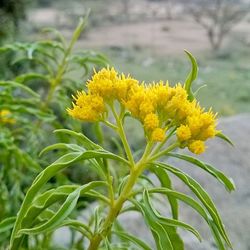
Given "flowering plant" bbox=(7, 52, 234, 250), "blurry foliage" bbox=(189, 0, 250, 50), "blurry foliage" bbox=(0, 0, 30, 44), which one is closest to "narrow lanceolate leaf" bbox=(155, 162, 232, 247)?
"flowering plant" bbox=(7, 52, 234, 250)

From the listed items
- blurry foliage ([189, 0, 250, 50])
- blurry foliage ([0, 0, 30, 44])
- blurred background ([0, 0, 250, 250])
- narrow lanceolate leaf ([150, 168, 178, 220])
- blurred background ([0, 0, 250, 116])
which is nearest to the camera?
narrow lanceolate leaf ([150, 168, 178, 220])

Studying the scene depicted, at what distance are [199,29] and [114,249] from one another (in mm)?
4895

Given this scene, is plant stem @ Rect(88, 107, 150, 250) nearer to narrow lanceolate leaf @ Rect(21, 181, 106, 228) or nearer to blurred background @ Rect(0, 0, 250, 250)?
narrow lanceolate leaf @ Rect(21, 181, 106, 228)

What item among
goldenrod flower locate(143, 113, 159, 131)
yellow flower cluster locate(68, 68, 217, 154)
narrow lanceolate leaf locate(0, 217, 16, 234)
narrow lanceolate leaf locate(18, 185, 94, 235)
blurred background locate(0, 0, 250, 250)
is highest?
blurred background locate(0, 0, 250, 250)

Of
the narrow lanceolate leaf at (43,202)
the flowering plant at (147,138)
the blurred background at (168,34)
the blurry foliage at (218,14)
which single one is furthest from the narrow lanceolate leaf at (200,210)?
the blurry foliage at (218,14)

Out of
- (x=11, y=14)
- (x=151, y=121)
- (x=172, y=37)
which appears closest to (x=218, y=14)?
(x=172, y=37)

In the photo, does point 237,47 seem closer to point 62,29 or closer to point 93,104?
point 62,29

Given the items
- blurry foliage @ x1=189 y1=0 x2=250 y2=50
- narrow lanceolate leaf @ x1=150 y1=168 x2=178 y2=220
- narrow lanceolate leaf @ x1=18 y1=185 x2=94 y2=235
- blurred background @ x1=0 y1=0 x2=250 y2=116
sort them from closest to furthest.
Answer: narrow lanceolate leaf @ x1=18 y1=185 x2=94 y2=235
narrow lanceolate leaf @ x1=150 y1=168 x2=178 y2=220
blurred background @ x1=0 y1=0 x2=250 y2=116
blurry foliage @ x1=189 y1=0 x2=250 y2=50

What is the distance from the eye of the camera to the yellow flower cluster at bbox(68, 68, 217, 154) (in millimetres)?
606

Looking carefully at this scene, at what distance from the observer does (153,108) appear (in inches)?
24.1

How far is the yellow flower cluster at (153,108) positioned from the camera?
61cm

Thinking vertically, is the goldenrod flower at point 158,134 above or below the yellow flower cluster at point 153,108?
below

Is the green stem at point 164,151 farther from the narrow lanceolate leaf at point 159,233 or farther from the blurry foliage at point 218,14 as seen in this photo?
the blurry foliage at point 218,14

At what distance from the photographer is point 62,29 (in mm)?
5047
